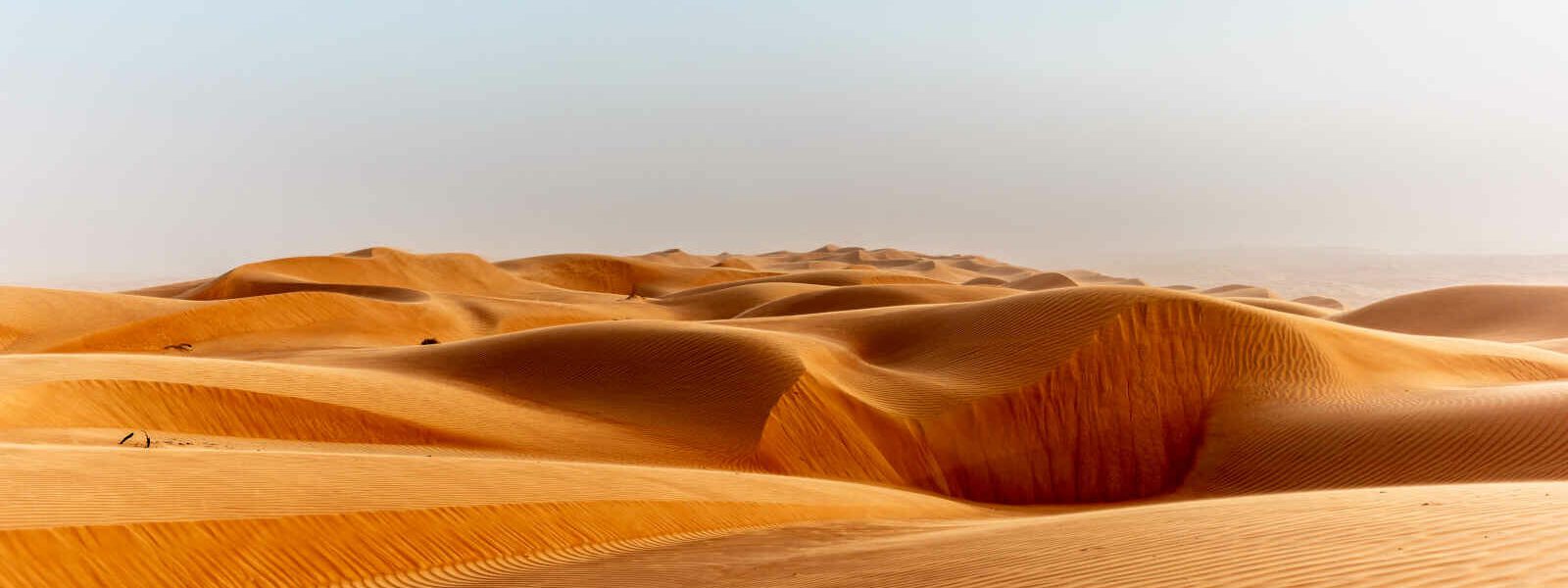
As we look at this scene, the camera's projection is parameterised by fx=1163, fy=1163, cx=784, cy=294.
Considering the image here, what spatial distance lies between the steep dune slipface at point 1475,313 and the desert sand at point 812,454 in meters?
19.6

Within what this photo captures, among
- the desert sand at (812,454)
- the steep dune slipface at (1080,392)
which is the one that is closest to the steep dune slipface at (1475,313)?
the desert sand at (812,454)

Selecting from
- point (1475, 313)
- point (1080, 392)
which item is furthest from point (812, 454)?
point (1475, 313)

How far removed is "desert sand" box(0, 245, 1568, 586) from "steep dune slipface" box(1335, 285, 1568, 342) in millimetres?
19572

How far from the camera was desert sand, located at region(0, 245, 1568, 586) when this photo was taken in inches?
309

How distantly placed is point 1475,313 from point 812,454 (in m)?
37.5

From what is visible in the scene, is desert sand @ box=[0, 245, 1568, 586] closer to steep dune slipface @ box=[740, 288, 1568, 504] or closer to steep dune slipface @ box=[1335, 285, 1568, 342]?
steep dune slipface @ box=[740, 288, 1568, 504]

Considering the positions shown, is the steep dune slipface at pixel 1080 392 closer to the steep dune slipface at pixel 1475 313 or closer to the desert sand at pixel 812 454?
the desert sand at pixel 812 454

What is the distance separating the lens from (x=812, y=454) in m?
19.3

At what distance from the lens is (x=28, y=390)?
1673 centimetres

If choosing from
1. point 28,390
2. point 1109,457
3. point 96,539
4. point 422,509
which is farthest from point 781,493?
point 28,390

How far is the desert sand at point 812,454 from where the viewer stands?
7.84m

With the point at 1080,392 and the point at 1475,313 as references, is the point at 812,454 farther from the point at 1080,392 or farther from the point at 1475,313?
the point at 1475,313

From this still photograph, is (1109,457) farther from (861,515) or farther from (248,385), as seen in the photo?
(248,385)

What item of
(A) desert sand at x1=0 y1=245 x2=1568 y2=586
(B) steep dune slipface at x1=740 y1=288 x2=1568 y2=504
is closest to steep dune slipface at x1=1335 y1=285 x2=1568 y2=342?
(A) desert sand at x1=0 y1=245 x2=1568 y2=586
